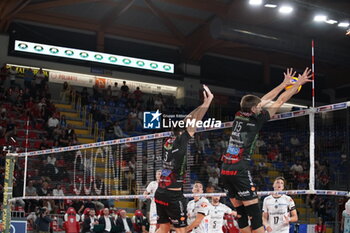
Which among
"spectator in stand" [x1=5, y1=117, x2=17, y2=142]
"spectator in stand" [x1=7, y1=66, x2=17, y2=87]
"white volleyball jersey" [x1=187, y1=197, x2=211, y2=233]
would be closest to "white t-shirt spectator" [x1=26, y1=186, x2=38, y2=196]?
"spectator in stand" [x1=5, y1=117, x2=17, y2=142]

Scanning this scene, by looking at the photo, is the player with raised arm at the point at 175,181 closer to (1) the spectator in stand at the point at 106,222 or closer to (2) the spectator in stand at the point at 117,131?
(1) the spectator in stand at the point at 106,222

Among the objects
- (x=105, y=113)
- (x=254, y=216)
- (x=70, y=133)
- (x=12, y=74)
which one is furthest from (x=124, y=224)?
(x=12, y=74)

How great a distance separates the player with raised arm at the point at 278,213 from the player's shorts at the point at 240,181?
4450 mm

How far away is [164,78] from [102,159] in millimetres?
19566

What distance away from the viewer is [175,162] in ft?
24.9

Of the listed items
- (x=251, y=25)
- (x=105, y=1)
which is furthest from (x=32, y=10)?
(x=251, y=25)

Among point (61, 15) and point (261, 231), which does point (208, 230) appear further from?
point (61, 15)

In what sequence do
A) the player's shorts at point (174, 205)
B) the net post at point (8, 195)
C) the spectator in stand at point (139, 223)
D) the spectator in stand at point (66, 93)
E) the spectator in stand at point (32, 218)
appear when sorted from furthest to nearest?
the spectator in stand at point (66, 93) < the spectator in stand at point (139, 223) < the spectator in stand at point (32, 218) < the net post at point (8, 195) < the player's shorts at point (174, 205)

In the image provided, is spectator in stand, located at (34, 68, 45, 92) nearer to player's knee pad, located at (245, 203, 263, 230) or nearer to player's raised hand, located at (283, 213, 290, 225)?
player's raised hand, located at (283, 213, 290, 225)

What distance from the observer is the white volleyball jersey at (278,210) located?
36.2 feet

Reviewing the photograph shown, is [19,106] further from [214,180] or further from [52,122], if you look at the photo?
[214,180]

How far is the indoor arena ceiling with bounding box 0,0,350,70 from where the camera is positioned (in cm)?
2714

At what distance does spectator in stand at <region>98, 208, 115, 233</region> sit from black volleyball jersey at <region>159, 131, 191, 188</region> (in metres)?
11.1

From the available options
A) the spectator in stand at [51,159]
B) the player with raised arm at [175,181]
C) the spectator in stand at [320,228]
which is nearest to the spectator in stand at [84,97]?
the spectator in stand at [51,159]
